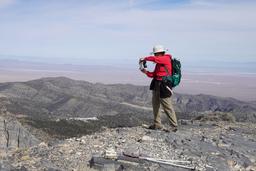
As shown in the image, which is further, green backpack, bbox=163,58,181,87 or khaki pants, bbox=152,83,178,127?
khaki pants, bbox=152,83,178,127

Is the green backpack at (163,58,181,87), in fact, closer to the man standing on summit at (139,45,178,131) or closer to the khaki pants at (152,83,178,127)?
the man standing on summit at (139,45,178,131)

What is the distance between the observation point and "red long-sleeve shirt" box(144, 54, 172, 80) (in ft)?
51.6

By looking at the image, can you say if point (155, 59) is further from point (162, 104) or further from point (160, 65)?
point (162, 104)

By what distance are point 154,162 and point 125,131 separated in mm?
4184

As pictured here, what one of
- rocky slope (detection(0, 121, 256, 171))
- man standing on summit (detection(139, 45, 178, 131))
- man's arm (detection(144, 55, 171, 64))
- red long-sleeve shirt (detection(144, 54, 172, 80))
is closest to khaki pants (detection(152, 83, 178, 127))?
man standing on summit (detection(139, 45, 178, 131))

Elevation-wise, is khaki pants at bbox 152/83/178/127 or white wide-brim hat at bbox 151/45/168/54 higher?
white wide-brim hat at bbox 151/45/168/54

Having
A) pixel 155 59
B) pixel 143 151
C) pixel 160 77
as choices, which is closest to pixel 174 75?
pixel 160 77

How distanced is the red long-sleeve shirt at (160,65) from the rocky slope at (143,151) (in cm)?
215

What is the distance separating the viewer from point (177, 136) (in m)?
16.4

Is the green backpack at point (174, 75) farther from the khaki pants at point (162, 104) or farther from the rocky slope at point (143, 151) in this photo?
the rocky slope at point (143, 151)

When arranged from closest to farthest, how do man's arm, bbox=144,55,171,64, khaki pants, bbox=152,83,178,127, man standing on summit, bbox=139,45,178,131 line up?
1. man's arm, bbox=144,55,171,64
2. man standing on summit, bbox=139,45,178,131
3. khaki pants, bbox=152,83,178,127

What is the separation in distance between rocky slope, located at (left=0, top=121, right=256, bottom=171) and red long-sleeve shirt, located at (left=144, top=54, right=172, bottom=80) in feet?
7.07

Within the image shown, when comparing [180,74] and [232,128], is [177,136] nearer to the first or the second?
[180,74]

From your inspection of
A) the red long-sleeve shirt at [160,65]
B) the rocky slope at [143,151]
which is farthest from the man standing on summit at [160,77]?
the rocky slope at [143,151]
